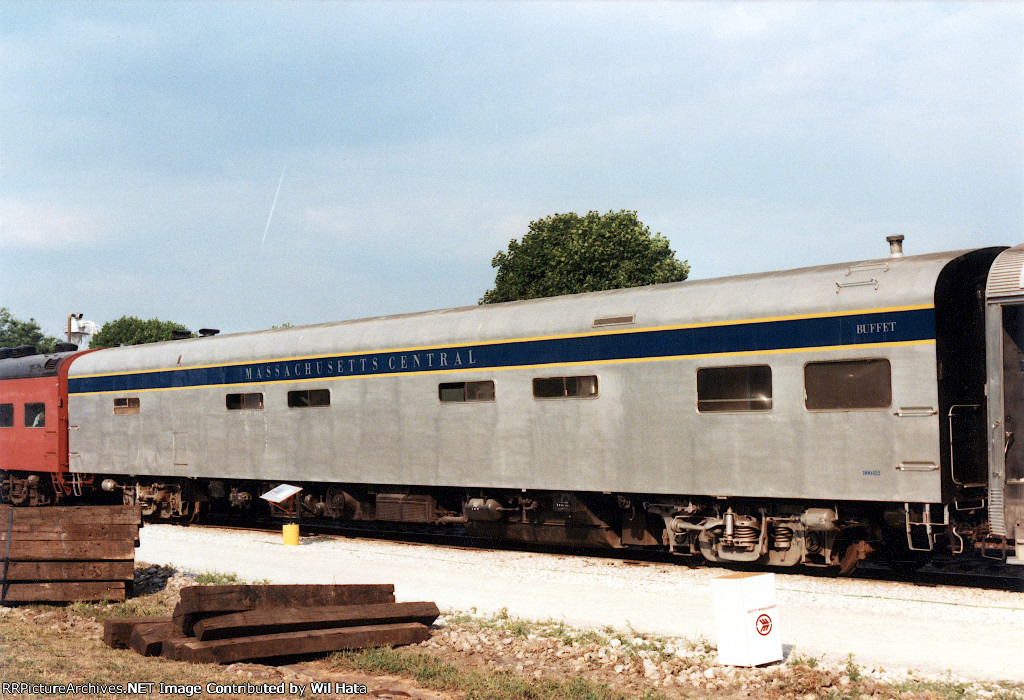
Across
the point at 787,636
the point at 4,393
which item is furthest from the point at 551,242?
the point at 787,636

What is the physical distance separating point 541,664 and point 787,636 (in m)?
2.45

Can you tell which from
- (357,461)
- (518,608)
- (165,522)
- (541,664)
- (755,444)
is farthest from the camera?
(165,522)

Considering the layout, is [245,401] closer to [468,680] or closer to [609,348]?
[609,348]

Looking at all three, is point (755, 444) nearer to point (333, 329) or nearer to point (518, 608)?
point (518, 608)

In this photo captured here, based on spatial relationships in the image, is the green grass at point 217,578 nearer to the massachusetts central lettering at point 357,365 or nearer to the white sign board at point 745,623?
the massachusetts central lettering at point 357,365

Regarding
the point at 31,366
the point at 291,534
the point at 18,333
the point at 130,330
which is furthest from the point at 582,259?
the point at 18,333

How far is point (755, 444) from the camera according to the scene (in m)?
12.7

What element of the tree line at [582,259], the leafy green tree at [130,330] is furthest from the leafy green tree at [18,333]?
the tree line at [582,259]

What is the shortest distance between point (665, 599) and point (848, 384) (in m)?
3.53

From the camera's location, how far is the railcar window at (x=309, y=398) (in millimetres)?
18125

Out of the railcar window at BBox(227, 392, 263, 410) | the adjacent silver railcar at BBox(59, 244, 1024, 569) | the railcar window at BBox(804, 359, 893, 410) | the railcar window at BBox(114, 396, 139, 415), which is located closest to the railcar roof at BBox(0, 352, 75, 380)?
the railcar window at BBox(114, 396, 139, 415)

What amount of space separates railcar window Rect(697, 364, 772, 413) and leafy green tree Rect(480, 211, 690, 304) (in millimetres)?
32665

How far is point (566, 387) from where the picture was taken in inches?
578

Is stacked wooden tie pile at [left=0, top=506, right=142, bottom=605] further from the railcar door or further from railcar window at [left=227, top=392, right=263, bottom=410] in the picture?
the railcar door
